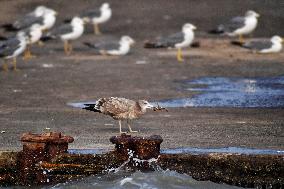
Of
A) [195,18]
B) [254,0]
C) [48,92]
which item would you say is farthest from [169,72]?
[254,0]

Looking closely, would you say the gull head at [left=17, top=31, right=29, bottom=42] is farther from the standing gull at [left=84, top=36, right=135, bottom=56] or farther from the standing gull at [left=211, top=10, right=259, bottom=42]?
the standing gull at [left=211, top=10, right=259, bottom=42]

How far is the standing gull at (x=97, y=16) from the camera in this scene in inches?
1072

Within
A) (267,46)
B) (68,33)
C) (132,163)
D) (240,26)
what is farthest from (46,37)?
(132,163)

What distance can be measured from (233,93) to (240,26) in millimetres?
Result: 8404

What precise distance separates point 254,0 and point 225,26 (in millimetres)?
5317

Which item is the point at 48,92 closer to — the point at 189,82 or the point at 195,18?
the point at 189,82

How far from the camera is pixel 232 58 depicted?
22516mm

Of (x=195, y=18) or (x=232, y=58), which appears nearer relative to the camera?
(x=232, y=58)

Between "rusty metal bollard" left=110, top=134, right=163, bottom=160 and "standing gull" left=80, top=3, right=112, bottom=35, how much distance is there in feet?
52.7

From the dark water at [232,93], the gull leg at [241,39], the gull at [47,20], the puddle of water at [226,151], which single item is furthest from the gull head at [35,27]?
the puddle of water at [226,151]

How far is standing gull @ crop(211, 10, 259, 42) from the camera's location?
2536cm

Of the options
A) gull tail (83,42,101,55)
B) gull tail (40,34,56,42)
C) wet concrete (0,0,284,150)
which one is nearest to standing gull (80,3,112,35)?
wet concrete (0,0,284,150)

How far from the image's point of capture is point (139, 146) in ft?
37.3

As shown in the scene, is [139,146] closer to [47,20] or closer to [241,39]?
[241,39]
